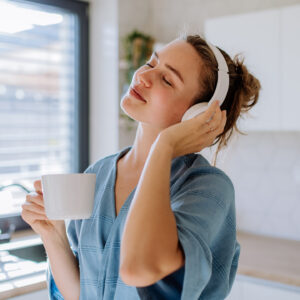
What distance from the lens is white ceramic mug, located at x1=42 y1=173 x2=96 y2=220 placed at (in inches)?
35.5

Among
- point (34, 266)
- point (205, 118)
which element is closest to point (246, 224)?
point (34, 266)

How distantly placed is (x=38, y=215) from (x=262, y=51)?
5.29 feet

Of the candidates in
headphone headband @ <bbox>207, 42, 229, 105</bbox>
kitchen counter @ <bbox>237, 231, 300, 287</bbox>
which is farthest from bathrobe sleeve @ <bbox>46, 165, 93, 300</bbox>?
kitchen counter @ <bbox>237, 231, 300, 287</bbox>

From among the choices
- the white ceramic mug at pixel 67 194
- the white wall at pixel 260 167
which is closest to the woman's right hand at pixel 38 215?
the white ceramic mug at pixel 67 194

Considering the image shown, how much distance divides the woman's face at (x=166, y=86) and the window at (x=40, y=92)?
161cm

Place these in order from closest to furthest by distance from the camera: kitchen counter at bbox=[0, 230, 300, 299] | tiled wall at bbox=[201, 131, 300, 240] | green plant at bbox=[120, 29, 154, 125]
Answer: kitchen counter at bbox=[0, 230, 300, 299], tiled wall at bbox=[201, 131, 300, 240], green plant at bbox=[120, 29, 154, 125]

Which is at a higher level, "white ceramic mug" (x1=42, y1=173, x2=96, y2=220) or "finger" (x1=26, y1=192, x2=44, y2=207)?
"white ceramic mug" (x1=42, y1=173, x2=96, y2=220)

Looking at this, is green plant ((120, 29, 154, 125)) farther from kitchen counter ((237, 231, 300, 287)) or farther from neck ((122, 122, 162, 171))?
neck ((122, 122, 162, 171))

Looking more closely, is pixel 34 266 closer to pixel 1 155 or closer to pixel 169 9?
pixel 1 155

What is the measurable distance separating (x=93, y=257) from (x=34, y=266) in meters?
0.97

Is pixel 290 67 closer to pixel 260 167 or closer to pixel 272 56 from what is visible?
pixel 272 56

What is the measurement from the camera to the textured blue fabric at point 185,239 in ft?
2.59

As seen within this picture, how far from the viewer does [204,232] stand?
807 mm

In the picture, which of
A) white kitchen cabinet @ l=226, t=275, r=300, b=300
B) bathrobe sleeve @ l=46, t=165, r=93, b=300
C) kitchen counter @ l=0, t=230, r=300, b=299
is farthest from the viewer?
white kitchen cabinet @ l=226, t=275, r=300, b=300
